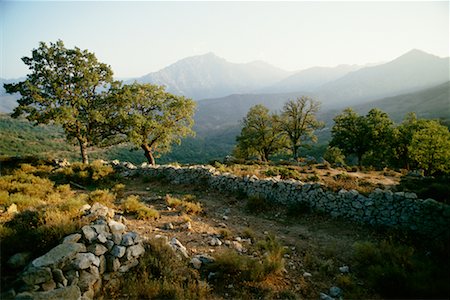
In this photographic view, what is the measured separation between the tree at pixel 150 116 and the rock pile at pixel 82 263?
683 inches

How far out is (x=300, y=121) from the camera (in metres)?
43.6

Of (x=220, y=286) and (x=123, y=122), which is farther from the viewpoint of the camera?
(x=123, y=122)

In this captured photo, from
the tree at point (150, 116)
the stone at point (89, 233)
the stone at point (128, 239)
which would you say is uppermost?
the tree at point (150, 116)

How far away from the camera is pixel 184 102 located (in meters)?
26.5

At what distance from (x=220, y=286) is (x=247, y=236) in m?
3.38

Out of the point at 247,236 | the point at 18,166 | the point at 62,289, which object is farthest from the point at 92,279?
the point at 18,166

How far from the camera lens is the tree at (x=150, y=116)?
2416 cm

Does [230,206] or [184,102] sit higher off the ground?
[184,102]

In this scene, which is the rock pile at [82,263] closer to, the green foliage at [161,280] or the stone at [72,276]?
the stone at [72,276]

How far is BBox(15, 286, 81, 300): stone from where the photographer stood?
5.40 metres

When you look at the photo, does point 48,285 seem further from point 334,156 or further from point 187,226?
point 334,156

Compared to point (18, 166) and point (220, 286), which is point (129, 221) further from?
point (18, 166)

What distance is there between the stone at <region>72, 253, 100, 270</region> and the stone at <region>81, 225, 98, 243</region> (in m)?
0.56

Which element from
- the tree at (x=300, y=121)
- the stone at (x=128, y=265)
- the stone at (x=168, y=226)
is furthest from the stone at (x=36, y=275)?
the tree at (x=300, y=121)
